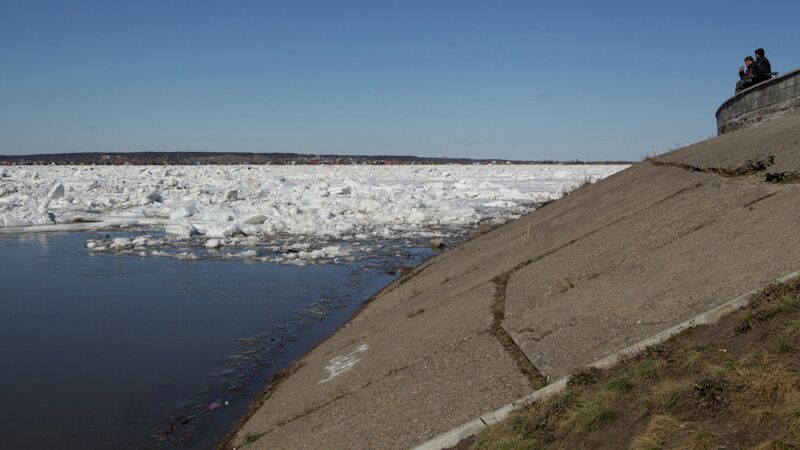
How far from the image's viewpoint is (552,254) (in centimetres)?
587

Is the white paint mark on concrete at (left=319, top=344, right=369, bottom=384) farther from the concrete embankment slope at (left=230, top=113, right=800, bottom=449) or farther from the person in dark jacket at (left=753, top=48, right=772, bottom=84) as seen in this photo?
the person in dark jacket at (left=753, top=48, right=772, bottom=84)

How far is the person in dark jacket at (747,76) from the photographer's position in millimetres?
12609

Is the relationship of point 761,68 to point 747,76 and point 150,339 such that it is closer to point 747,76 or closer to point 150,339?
point 747,76

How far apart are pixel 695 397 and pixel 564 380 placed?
75cm

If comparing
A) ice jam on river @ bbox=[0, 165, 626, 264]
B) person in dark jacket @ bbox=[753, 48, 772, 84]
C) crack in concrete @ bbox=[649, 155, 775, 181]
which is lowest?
ice jam on river @ bbox=[0, 165, 626, 264]

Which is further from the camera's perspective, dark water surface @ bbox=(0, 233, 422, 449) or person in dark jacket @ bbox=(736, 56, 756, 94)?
person in dark jacket @ bbox=(736, 56, 756, 94)

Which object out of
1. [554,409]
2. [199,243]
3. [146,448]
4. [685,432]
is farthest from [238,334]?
[199,243]

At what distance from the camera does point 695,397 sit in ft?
8.57

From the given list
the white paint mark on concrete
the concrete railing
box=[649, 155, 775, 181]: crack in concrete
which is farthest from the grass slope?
the concrete railing

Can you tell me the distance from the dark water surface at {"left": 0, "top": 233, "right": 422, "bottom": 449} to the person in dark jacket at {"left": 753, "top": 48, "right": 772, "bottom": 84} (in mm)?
8087

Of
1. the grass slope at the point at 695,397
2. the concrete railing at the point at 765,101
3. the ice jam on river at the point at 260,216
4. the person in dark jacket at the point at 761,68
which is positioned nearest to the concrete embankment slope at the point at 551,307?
the grass slope at the point at 695,397

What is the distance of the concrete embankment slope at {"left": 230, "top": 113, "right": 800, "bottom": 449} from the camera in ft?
11.8

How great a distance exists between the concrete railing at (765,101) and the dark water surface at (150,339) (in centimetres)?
684

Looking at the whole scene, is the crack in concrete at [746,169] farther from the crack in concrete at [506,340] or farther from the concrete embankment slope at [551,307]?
the crack in concrete at [506,340]
